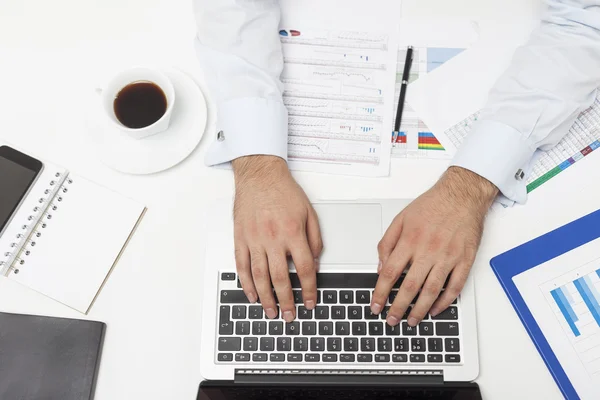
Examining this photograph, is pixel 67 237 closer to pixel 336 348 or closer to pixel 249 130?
pixel 249 130

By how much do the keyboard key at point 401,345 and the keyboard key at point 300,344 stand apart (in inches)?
5.2

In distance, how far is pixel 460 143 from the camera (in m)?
0.83

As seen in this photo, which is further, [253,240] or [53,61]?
[53,61]

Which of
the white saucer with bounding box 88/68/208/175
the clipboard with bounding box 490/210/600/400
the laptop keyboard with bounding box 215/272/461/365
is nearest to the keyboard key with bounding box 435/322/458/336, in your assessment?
the laptop keyboard with bounding box 215/272/461/365

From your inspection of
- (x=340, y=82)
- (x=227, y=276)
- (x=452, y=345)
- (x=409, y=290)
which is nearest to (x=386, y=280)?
(x=409, y=290)

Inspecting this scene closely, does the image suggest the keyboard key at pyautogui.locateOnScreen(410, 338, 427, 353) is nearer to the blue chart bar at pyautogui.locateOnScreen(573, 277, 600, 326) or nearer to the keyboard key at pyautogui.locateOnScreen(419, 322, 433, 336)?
the keyboard key at pyautogui.locateOnScreen(419, 322, 433, 336)

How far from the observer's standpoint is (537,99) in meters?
0.80

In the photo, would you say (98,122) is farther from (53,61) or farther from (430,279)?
(430,279)

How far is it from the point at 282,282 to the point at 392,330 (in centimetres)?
18

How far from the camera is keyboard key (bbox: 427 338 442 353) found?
733 millimetres

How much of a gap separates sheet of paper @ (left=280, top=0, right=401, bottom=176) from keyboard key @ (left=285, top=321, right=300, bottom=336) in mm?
249

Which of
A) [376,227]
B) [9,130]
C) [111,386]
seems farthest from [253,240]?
[9,130]

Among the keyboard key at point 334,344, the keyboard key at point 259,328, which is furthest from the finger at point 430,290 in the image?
the keyboard key at point 259,328

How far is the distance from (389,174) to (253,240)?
247 millimetres
